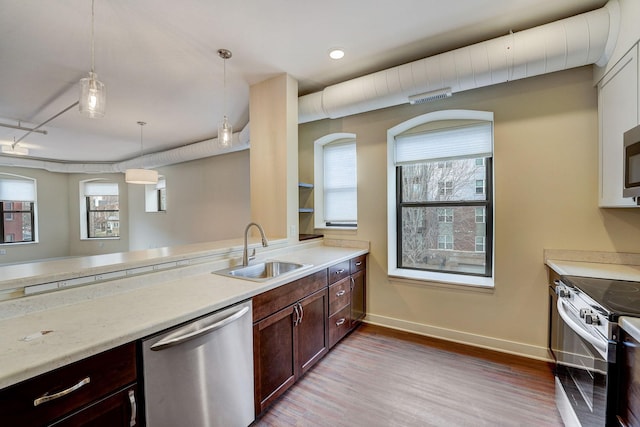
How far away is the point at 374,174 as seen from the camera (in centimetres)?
308

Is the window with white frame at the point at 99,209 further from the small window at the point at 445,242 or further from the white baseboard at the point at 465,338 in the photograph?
the small window at the point at 445,242

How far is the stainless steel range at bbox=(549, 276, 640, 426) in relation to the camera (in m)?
1.18

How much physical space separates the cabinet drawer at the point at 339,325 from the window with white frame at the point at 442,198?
0.73 m

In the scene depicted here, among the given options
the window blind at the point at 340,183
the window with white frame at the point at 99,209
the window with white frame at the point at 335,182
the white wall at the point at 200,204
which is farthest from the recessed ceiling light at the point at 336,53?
the window with white frame at the point at 99,209

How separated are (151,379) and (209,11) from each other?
2.20 metres

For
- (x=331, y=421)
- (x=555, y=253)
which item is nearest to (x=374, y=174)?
(x=555, y=253)

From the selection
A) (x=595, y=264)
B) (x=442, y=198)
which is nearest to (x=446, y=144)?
(x=442, y=198)

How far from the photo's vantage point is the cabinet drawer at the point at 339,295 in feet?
7.95

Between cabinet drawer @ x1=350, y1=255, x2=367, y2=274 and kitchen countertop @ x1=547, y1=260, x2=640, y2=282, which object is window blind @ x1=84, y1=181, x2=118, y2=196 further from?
kitchen countertop @ x1=547, y1=260, x2=640, y2=282

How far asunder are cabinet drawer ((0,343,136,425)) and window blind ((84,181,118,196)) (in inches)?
321

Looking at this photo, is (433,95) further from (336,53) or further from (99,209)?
(99,209)

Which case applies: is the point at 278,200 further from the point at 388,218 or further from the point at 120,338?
the point at 120,338

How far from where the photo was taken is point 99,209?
7488 mm

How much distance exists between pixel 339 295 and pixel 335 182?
1.57m
